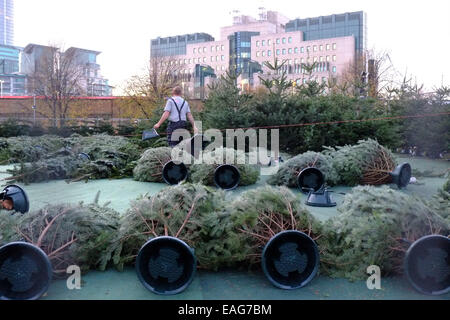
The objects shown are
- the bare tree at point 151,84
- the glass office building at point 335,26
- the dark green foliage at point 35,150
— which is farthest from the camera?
→ the glass office building at point 335,26

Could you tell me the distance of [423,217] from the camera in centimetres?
327

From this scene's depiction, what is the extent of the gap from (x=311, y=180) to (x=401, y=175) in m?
1.56

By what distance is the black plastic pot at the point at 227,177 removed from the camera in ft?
24.7

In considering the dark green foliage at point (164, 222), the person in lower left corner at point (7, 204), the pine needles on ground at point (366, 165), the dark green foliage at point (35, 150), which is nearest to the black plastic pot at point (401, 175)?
the pine needles on ground at point (366, 165)

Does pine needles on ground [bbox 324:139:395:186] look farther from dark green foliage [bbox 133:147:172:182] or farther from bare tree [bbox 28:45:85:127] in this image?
bare tree [bbox 28:45:85:127]

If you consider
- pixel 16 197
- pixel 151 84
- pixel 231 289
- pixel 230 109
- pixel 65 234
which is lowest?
pixel 231 289

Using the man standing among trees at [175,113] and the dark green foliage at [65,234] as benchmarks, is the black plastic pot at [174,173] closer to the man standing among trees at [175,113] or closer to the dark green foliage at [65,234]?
the man standing among trees at [175,113]

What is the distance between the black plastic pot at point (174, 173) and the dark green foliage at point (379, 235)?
4.76 m

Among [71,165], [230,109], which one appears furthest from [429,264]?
[230,109]

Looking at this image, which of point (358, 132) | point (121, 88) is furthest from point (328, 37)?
point (358, 132)

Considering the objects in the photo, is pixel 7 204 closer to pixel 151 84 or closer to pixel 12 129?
pixel 12 129

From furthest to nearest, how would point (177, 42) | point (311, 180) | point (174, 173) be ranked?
point (177, 42)
point (174, 173)
point (311, 180)

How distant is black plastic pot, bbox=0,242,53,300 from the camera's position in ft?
9.48

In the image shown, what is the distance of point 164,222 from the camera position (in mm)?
3453
